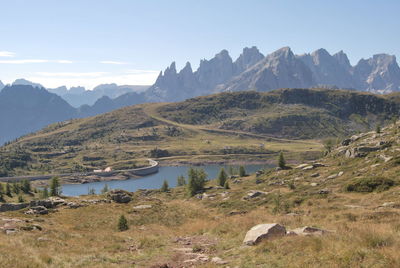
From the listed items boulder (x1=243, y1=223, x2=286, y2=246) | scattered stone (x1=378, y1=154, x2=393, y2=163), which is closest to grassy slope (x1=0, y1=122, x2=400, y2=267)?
boulder (x1=243, y1=223, x2=286, y2=246)

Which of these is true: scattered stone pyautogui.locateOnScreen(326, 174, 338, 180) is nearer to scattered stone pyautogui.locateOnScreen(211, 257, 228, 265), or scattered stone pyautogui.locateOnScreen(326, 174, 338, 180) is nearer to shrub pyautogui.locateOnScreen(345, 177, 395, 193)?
shrub pyautogui.locateOnScreen(345, 177, 395, 193)

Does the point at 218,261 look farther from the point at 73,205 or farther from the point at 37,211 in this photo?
the point at 73,205

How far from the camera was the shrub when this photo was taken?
2103 inches

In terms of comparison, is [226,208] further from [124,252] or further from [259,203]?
[124,252]

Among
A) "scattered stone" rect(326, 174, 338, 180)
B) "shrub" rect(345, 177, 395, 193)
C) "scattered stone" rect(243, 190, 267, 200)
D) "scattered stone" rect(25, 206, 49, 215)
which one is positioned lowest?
"scattered stone" rect(243, 190, 267, 200)

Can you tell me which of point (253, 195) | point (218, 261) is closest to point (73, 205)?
point (253, 195)

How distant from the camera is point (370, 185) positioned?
55469mm

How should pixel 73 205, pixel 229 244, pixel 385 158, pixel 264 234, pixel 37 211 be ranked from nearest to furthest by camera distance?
pixel 264 234, pixel 229 244, pixel 37 211, pixel 73 205, pixel 385 158

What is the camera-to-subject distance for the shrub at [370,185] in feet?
175

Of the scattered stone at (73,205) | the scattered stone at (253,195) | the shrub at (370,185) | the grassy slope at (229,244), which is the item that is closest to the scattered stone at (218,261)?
the grassy slope at (229,244)

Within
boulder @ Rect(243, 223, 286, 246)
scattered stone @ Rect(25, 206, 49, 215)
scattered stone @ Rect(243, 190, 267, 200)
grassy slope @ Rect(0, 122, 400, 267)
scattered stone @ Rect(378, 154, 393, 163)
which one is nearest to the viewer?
grassy slope @ Rect(0, 122, 400, 267)

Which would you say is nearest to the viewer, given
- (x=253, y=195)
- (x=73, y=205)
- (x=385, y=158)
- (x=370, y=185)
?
(x=370, y=185)

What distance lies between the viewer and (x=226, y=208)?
6994cm

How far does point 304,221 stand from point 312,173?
61318mm
